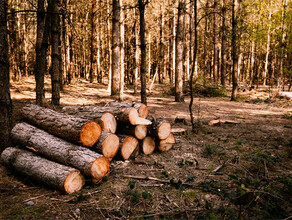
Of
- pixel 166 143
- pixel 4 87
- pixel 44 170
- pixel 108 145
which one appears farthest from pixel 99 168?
pixel 4 87

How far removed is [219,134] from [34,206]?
5055 mm

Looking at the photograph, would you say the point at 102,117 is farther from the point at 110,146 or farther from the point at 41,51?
the point at 41,51

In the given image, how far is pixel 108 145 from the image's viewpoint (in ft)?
13.5

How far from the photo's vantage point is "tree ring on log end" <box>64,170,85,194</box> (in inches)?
129

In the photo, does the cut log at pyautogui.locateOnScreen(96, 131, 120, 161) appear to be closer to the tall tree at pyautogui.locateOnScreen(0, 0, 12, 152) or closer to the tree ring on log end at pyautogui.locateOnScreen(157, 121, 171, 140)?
the tree ring on log end at pyautogui.locateOnScreen(157, 121, 171, 140)

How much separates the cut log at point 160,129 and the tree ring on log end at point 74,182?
6.42ft

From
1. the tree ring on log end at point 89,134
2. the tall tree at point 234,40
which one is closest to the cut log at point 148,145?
the tree ring on log end at point 89,134

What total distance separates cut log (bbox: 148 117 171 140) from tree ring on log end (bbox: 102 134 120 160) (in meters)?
0.96

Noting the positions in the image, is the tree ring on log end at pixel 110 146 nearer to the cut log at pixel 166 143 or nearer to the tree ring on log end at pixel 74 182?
the tree ring on log end at pixel 74 182

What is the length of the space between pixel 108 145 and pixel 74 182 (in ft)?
3.16

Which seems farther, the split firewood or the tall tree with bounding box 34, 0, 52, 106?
the tall tree with bounding box 34, 0, 52, 106

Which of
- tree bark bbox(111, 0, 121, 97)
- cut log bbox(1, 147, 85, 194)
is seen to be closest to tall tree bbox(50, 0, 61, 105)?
tree bark bbox(111, 0, 121, 97)

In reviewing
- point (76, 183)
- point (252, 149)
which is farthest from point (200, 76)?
point (76, 183)

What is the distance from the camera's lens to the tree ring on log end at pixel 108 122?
4.51 meters
